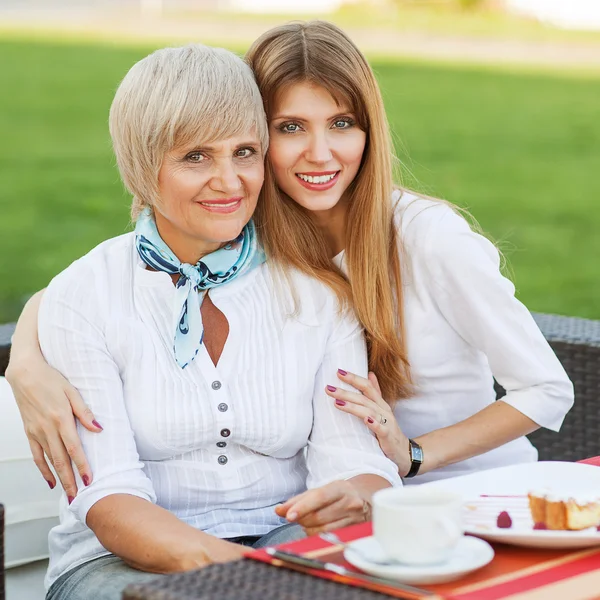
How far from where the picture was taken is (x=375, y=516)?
168 cm

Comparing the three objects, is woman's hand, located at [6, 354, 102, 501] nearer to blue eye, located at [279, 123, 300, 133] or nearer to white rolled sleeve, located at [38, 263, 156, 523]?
white rolled sleeve, located at [38, 263, 156, 523]

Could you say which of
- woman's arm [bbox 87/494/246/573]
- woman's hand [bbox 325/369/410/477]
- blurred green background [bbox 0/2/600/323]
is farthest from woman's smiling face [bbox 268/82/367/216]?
blurred green background [bbox 0/2/600/323]

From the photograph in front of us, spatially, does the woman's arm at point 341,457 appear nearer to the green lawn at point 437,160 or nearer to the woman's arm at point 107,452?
the woman's arm at point 107,452

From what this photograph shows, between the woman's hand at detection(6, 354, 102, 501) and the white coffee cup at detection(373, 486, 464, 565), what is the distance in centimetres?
85

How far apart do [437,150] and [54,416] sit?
8.36m

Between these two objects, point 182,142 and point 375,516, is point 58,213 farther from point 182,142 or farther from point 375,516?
point 375,516

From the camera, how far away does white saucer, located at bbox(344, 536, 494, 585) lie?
163 centimetres

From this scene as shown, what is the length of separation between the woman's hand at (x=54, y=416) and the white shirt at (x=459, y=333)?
0.74 meters

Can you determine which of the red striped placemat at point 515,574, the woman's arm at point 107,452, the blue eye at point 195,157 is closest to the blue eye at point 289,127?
the blue eye at point 195,157

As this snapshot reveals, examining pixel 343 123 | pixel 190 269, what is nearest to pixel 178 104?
pixel 190 269

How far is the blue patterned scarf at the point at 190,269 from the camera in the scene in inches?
97.3

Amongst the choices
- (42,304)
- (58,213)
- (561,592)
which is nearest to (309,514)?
(561,592)

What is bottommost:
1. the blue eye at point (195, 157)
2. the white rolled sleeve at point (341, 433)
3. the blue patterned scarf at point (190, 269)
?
the white rolled sleeve at point (341, 433)

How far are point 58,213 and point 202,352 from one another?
6.34 metres
